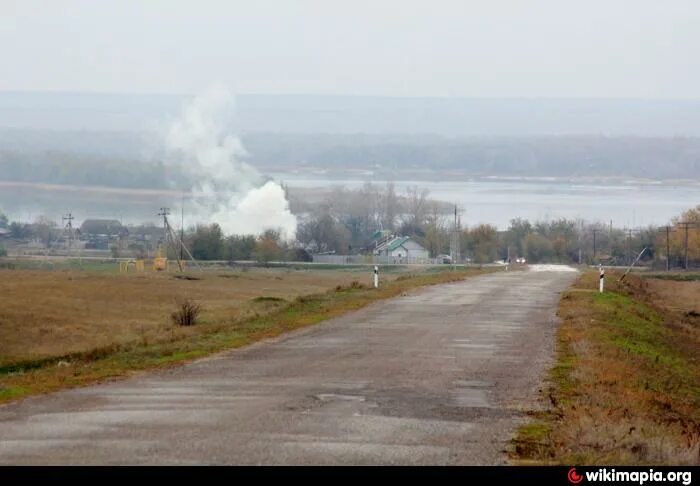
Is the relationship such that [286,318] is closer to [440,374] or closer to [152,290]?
[440,374]

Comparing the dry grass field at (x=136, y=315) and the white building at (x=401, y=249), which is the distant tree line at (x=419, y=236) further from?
the dry grass field at (x=136, y=315)

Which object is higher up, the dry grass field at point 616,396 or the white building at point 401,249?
the white building at point 401,249

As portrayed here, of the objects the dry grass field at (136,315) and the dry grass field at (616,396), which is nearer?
the dry grass field at (616,396)

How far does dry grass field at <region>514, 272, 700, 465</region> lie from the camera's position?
363 inches

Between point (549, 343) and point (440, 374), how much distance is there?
5.27 meters

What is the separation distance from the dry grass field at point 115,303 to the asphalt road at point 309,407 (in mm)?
5899

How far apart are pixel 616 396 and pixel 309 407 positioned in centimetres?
374

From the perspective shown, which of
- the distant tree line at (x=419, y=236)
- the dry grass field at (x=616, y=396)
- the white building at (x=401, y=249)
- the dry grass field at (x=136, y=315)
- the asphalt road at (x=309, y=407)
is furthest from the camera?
the white building at (x=401, y=249)

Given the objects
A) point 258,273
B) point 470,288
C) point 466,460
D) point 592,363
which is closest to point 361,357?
point 592,363

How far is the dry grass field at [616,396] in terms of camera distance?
921 centimetres

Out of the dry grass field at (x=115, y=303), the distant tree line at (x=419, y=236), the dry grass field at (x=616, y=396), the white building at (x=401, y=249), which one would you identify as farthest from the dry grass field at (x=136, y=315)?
the white building at (x=401, y=249)

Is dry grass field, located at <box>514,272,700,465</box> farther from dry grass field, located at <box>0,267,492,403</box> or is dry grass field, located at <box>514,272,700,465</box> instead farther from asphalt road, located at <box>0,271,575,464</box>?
dry grass field, located at <box>0,267,492,403</box>
